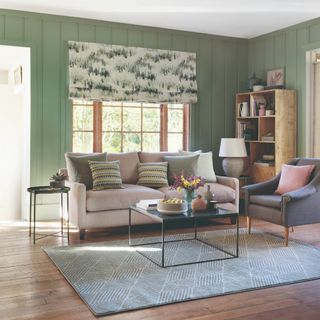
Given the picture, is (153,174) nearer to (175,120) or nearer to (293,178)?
(175,120)

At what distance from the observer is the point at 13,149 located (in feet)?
21.7

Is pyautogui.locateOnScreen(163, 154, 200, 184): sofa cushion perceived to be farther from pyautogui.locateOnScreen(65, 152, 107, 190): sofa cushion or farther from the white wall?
the white wall

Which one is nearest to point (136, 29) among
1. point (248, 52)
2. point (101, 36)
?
point (101, 36)

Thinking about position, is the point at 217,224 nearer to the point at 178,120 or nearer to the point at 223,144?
the point at 223,144

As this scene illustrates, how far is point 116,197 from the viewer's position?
4965 millimetres

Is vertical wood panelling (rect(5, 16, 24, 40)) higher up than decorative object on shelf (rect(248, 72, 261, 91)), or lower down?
higher up

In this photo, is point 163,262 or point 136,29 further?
point 136,29

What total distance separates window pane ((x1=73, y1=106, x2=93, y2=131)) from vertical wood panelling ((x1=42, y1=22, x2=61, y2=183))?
0.90ft

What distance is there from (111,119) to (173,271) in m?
3.25

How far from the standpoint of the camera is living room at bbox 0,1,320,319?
5047 millimetres

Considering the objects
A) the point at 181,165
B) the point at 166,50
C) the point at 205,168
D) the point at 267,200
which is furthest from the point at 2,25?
the point at 267,200

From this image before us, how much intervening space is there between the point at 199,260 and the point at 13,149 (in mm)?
3747

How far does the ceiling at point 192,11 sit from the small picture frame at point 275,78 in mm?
615

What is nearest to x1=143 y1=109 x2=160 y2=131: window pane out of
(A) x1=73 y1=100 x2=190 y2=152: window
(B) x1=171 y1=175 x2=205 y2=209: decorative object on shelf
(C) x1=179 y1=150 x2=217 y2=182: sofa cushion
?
(A) x1=73 y1=100 x2=190 y2=152: window
